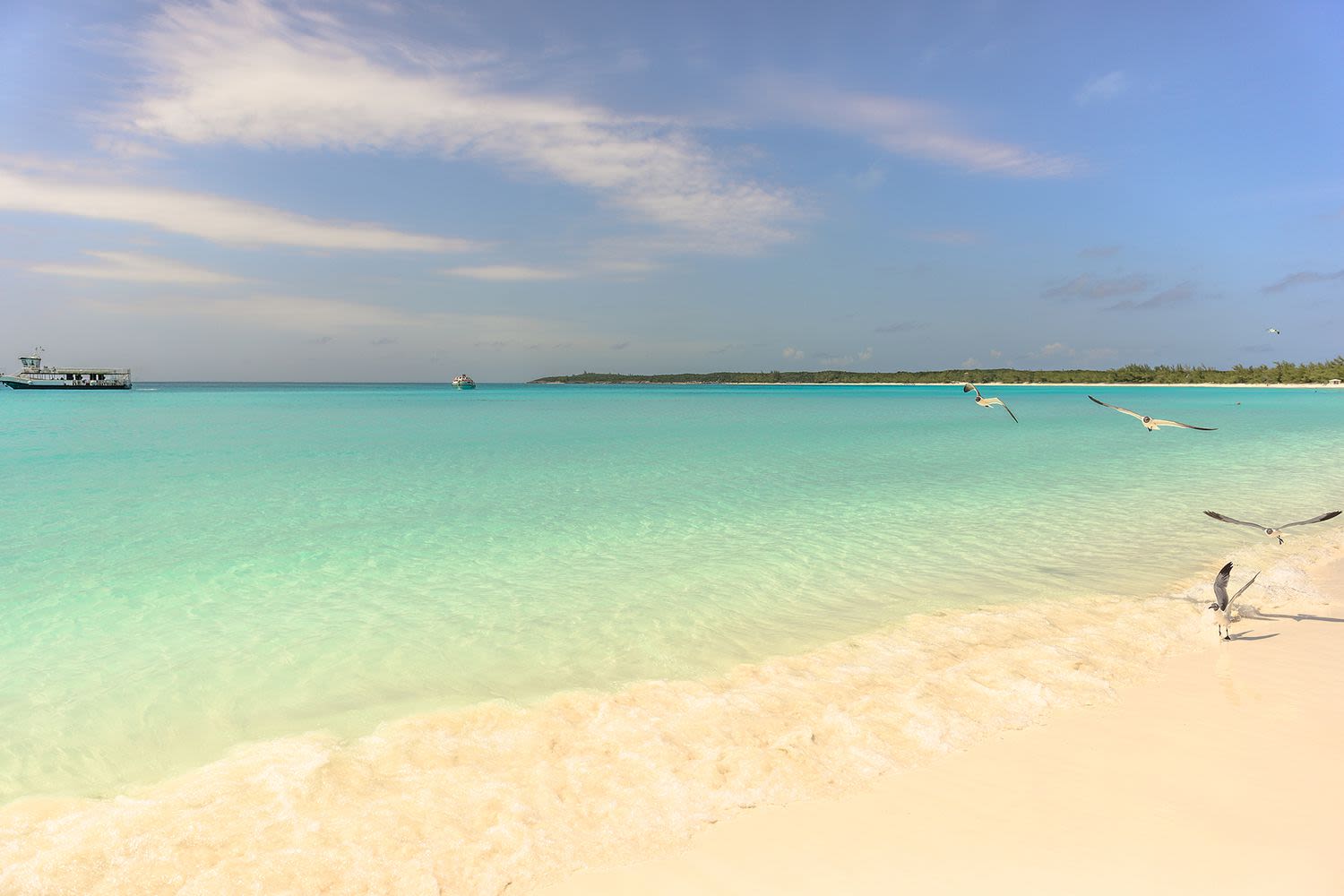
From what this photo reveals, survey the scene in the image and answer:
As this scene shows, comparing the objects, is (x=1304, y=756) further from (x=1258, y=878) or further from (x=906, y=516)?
(x=906, y=516)

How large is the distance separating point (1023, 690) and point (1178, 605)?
405 cm

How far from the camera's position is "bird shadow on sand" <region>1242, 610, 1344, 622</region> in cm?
816

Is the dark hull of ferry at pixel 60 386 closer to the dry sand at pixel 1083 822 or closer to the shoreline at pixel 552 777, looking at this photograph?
the shoreline at pixel 552 777

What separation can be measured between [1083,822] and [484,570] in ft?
28.2

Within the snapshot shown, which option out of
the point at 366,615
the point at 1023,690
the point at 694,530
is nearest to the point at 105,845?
the point at 366,615

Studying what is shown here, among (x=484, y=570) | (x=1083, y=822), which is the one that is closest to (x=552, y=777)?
(x=1083, y=822)

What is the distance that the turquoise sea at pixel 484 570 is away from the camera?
6.48m

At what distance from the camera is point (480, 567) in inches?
434

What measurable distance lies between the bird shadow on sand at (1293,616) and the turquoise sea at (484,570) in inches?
47.1

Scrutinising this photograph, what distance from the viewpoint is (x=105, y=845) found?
166 inches

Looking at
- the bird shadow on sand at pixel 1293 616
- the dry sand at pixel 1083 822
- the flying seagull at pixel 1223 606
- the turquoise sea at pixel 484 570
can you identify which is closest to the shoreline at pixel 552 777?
the dry sand at pixel 1083 822

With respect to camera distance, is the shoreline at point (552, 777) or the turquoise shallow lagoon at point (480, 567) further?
the turquoise shallow lagoon at point (480, 567)

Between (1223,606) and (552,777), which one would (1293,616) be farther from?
(552,777)

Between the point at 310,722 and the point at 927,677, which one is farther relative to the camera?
the point at 927,677
